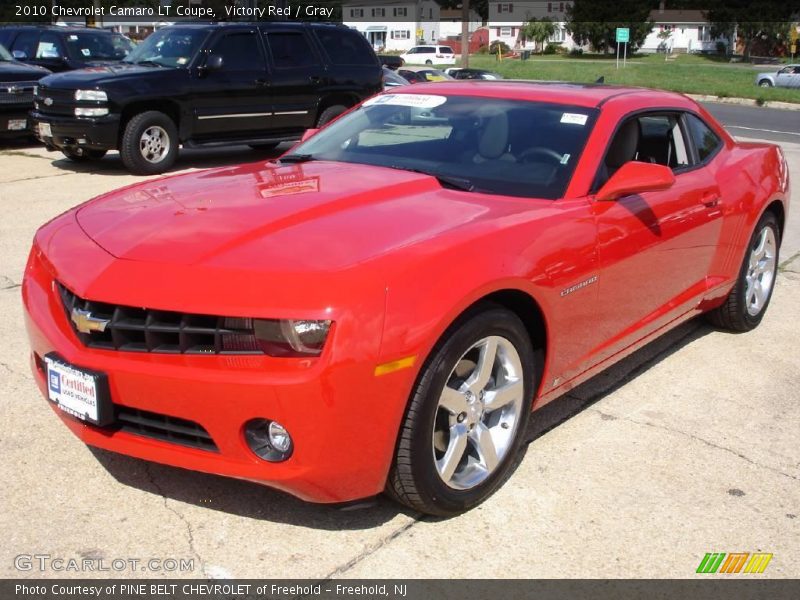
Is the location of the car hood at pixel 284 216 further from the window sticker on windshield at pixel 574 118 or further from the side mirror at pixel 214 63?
the side mirror at pixel 214 63

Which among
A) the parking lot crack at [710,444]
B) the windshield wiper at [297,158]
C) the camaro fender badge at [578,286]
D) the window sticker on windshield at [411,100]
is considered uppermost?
the window sticker on windshield at [411,100]

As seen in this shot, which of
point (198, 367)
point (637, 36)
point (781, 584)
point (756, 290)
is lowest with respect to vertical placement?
point (781, 584)

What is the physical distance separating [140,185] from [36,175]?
7.74 metres

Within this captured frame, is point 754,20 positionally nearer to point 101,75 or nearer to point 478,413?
point 101,75

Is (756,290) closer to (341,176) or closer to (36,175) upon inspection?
(341,176)

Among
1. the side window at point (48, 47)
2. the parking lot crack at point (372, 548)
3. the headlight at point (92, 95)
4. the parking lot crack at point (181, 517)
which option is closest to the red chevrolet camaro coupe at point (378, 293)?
the parking lot crack at point (372, 548)

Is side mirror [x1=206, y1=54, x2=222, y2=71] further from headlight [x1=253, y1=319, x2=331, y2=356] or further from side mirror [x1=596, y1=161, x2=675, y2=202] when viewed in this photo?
headlight [x1=253, y1=319, x2=331, y2=356]

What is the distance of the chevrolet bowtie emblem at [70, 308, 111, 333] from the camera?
287cm

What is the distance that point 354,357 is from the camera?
265cm

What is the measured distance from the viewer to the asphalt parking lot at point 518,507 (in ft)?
9.65

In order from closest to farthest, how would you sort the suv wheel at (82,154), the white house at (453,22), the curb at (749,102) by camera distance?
the suv wheel at (82,154), the curb at (749,102), the white house at (453,22)

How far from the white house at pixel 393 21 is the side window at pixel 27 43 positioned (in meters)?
81.3

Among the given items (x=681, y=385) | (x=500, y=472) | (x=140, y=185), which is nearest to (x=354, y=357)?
(x=500, y=472)

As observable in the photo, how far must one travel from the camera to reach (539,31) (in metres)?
93.2
